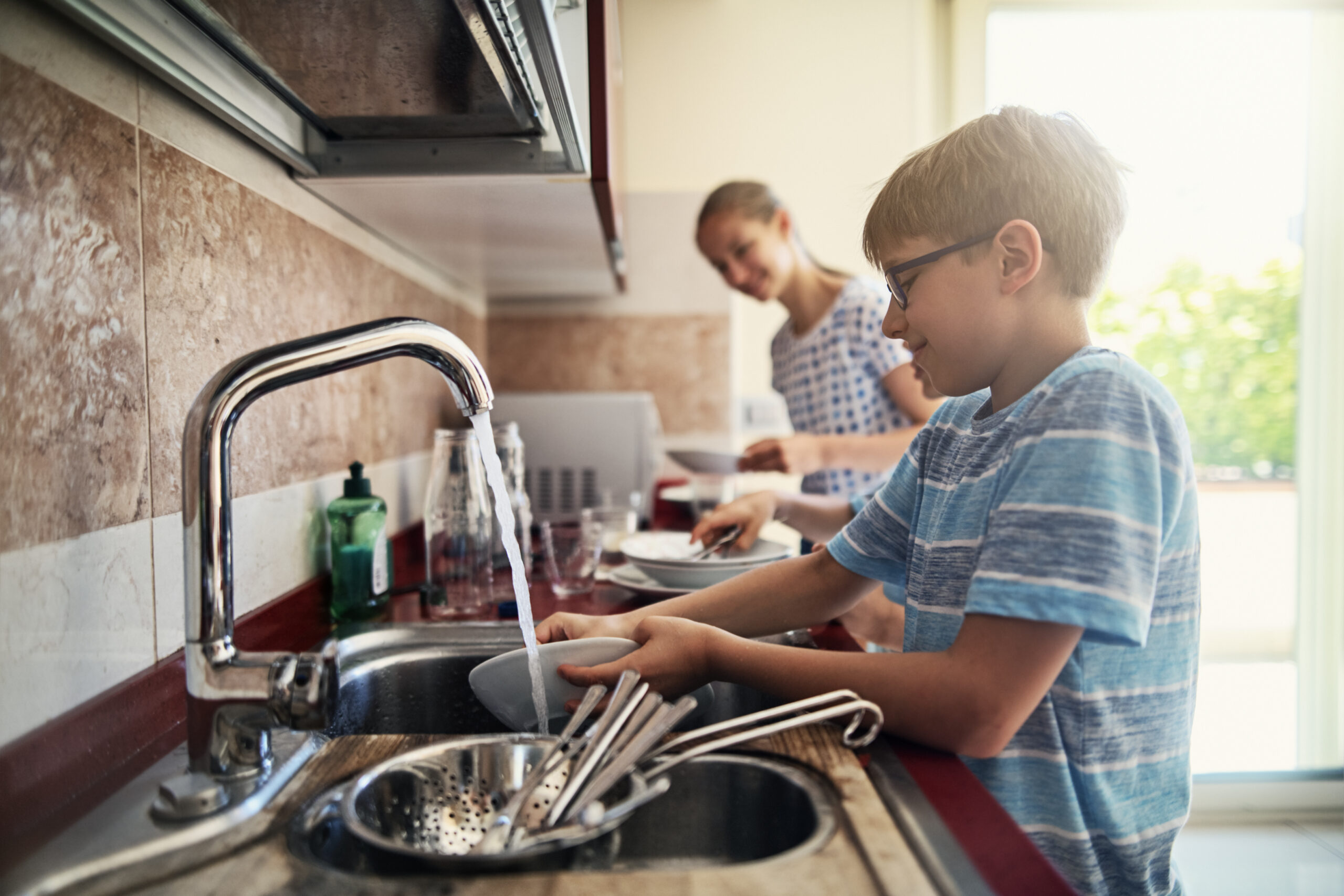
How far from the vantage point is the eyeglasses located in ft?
2.38

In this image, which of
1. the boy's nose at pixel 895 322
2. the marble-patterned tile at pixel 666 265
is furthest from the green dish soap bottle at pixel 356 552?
the marble-patterned tile at pixel 666 265

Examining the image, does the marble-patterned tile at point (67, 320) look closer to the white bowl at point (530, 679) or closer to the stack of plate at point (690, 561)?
the white bowl at point (530, 679)

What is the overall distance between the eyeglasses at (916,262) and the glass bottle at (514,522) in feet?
2.15

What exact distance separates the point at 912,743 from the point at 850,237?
2.33 meters

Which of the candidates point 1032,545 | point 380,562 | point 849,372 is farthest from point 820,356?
point 1032,545

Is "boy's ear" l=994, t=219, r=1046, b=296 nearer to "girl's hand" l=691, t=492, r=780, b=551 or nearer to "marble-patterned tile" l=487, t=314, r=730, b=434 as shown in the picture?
"girl's hand" l=691, t=492, r=780, b=551

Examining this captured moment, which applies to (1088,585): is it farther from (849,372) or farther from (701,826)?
(849,372)

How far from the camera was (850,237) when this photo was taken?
108 inches

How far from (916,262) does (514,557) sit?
1.42ft

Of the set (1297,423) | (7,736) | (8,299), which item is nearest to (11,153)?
(8,299)

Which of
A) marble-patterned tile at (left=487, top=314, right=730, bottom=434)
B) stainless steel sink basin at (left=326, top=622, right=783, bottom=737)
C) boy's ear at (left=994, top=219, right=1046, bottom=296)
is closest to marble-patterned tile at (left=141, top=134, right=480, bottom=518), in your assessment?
stainless steel sink basin at (left=326, top=622, right=783, bottom=737)

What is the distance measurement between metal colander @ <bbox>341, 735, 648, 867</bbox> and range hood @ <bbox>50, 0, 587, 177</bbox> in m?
0.54

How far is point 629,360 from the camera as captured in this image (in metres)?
2.65

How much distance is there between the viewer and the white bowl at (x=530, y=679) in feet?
2.39
